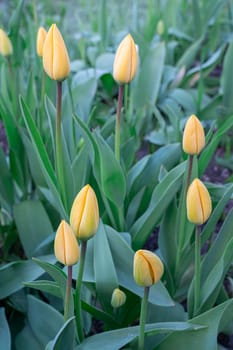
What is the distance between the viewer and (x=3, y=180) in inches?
53.6

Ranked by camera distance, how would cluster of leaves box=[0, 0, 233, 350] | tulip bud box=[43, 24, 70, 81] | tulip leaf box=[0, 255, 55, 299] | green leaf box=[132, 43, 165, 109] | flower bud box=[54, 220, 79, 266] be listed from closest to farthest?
flower bud box=[54, 220, 79, 266] → tulip bud box=[43, 24, 70, 81] → cluster of leaves box=[0, 0, 233, 350] → tulip leaf box=[0, 255, 55, 299] → green leaf box=[132, 43, 165, 109]

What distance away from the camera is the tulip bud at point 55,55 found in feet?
2.88

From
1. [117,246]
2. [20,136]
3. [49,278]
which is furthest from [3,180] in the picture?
[117,246]

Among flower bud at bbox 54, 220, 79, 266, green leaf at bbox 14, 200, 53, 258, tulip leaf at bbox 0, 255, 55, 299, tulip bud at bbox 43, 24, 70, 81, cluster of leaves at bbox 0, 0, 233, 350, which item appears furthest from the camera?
green leaf at bbox 14, 200, 53, 258

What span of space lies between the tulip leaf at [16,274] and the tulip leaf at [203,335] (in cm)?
30

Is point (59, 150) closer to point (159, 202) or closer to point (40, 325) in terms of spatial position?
point (159, 202)

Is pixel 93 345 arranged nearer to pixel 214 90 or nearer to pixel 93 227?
pixel 93 227

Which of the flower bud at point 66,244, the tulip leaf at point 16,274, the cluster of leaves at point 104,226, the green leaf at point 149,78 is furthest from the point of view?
the green leaf at point 149,78

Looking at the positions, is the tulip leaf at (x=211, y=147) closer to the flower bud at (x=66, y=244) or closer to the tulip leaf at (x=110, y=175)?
the tulip leaf at (x=110, y=175)

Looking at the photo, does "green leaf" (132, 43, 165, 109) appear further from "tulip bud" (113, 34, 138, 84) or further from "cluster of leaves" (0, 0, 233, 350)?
"tulip bud" (113, 34, 138, 84)

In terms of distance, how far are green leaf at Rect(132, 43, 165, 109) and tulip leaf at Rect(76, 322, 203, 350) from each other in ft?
3.32

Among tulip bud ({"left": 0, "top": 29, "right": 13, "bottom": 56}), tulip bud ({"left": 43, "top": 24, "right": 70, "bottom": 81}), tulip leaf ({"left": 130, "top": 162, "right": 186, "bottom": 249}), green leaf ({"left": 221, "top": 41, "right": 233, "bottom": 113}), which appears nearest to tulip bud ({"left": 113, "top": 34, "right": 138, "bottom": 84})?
tulip bud ({"left": 43, "top": 24, "right": 70, "bottom": 81})

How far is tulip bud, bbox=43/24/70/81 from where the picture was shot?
879mm

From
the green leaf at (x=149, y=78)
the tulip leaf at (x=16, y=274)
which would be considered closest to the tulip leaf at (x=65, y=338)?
the tulip leaf at (x=16, y=274)
